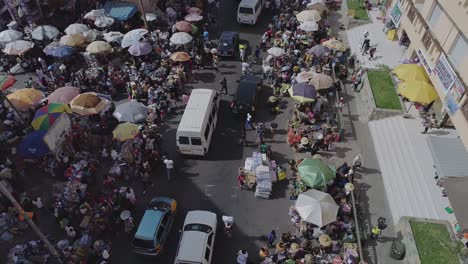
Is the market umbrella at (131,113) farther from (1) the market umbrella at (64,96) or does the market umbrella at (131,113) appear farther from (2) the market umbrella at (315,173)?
(2) the market umbrella at (315,173)

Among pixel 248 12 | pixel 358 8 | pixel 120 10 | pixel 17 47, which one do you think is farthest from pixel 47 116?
pixel 358 8

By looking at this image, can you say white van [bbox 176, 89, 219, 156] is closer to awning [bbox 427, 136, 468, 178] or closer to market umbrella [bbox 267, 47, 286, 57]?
market umbrella [bbox 267, 47, 286, 57]

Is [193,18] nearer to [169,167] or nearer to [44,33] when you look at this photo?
[44,33]

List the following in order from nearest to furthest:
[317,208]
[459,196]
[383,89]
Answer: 1. [459,196]
2. [317,208]
3. [383,89]

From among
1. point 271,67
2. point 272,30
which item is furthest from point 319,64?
point 272,30

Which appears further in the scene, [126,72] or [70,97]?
[126,72]

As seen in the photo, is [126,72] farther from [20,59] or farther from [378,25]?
[378,25]
